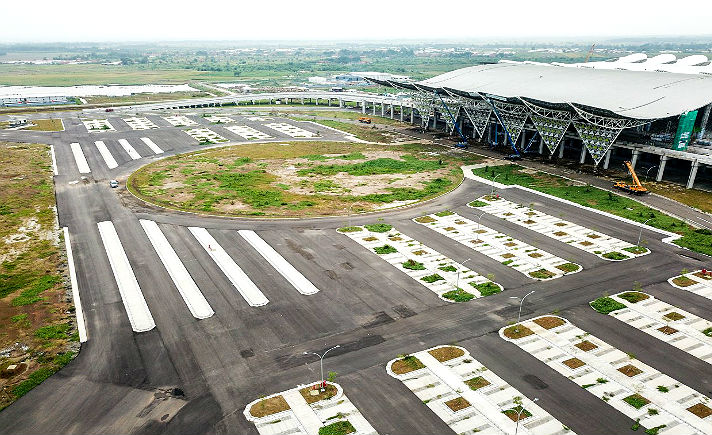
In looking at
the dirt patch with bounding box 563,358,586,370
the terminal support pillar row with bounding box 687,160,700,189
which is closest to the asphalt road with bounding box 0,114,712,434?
the dirt patch with bounding box 563,358,586,370

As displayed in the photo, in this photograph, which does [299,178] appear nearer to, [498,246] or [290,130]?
[498,246]

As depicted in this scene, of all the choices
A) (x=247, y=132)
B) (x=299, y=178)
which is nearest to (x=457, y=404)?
(x=299, y=178)

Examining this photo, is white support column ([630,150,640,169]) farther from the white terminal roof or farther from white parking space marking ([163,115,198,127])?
white parking space marking ([163,115,198,127])

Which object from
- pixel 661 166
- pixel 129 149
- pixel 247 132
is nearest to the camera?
pixel 661 166

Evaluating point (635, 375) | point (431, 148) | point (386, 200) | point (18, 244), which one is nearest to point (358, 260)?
point (386, 200)

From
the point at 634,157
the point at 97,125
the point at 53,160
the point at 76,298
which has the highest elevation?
the point at 634,157

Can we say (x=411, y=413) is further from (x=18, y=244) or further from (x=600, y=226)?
(x=18, y=244)
